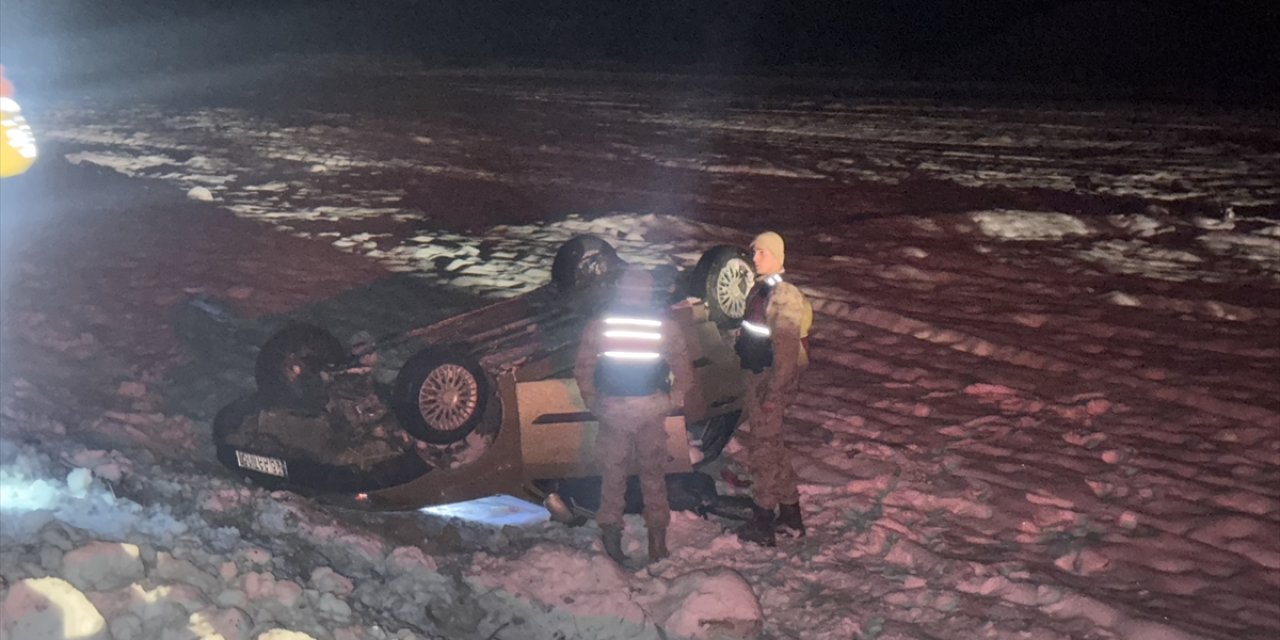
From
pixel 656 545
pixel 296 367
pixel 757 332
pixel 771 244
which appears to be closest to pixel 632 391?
pixel 757 332

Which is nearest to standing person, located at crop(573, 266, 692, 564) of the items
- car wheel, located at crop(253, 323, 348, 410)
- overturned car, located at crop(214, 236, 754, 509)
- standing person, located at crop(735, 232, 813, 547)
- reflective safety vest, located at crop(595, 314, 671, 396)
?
reflective safety vest, located at crop(595, 314, 671, 396)

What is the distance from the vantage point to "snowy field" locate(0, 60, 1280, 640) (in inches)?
192

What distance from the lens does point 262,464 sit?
18.5 ft

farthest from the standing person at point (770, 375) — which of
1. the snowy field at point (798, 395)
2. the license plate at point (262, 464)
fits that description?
the license plate at point (262, 464)

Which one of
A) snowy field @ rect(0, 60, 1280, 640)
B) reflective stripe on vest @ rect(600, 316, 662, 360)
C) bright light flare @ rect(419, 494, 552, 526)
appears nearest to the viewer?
snowy field @ rect(0, 60, 1280, 640)

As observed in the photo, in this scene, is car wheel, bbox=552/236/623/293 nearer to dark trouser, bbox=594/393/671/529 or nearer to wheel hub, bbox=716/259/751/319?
wheel hub, bbox=716/259/751/319

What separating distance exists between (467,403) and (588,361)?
0.62 metres

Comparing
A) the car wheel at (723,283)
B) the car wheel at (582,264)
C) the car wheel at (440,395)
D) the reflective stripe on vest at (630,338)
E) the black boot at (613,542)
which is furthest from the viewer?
the car wheel at (582,264)

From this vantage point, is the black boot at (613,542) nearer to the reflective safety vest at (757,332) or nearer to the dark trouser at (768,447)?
the dark trouser at (768,447)

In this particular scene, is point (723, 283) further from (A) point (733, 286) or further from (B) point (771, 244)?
(B) point (771, 244)

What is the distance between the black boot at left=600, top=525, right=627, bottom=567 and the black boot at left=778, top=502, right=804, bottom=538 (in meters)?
0.90

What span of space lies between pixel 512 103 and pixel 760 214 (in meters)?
12.8

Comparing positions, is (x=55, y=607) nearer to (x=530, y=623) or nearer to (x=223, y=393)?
(x=530, y=623)

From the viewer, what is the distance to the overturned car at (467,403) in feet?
17.4
